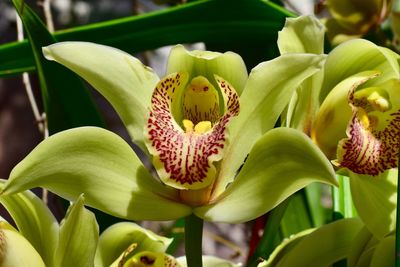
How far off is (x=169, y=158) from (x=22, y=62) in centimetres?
25

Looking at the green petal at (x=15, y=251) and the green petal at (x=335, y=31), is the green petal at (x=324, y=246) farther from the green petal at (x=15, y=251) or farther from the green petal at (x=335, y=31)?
the green petal at (x=335, y=31)

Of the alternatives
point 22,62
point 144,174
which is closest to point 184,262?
point 144,174

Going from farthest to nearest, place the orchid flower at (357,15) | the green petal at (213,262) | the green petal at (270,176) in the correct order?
the orchid flower at (357,15) < the green petal at (213,262) < the green petal at (270,176)

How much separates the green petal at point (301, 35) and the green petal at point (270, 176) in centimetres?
7

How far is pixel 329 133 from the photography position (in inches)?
20.6

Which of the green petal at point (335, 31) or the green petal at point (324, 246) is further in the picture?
the green petal at point (335, 31)

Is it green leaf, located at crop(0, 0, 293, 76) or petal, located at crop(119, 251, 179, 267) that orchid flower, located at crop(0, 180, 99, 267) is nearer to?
petal, located at crop(119, 251, 179, 267)

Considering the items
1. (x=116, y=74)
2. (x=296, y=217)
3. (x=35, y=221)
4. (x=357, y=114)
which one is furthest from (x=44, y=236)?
(x=296, y=217)

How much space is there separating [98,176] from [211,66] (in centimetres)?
11

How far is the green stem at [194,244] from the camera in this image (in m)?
0.48

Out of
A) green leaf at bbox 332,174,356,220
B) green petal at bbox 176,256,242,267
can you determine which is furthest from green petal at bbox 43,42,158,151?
green leaf at bbox 332,174,356,220

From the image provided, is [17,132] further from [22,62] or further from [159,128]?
[159,128]

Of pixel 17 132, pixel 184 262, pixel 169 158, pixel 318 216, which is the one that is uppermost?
pixel 169 158

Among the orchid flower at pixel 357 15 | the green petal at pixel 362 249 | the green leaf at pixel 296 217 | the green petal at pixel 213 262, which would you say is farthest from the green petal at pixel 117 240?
the orchid flower at pixel 357 15
